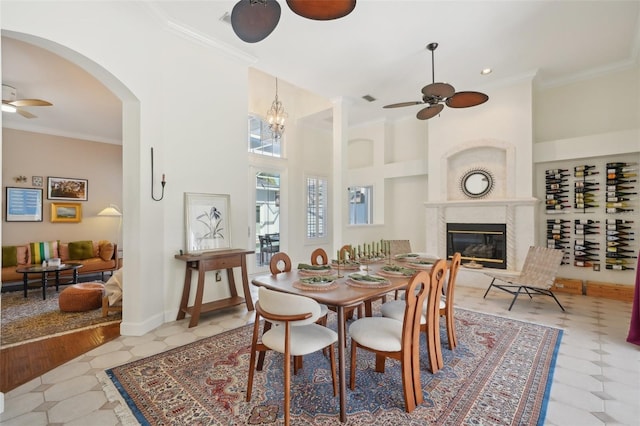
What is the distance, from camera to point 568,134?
5.02m

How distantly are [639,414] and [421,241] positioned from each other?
4857 mm

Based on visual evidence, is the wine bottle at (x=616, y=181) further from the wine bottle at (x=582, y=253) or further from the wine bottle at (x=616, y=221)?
the wine bottle at (x=582, y=253)

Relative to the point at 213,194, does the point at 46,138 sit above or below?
above

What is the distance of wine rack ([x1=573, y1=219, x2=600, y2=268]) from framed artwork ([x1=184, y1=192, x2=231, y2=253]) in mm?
5449

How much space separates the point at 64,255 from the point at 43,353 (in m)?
4.30

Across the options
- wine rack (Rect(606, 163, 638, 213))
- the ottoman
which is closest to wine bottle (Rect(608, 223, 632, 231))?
wine rack (Rect(606, 163, 638, 213))

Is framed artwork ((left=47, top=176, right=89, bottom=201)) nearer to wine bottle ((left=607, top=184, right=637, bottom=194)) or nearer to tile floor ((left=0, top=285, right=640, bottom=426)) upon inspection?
tile floor ((left=0, top=285, right=640, bottom=426))

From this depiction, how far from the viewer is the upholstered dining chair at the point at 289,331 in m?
1.79

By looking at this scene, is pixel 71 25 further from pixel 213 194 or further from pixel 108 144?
pixel 108 144

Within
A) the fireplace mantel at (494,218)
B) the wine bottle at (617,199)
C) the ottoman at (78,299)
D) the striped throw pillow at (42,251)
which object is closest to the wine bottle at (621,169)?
the wine bottle at (617,199)

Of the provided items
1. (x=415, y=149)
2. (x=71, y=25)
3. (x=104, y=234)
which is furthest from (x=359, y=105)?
(x=104, y=234)

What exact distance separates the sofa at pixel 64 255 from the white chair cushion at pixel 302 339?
5.48 meters

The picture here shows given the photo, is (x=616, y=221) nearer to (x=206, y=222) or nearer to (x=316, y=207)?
(x=316, y=207)

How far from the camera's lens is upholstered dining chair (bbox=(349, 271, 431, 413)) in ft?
6.38
